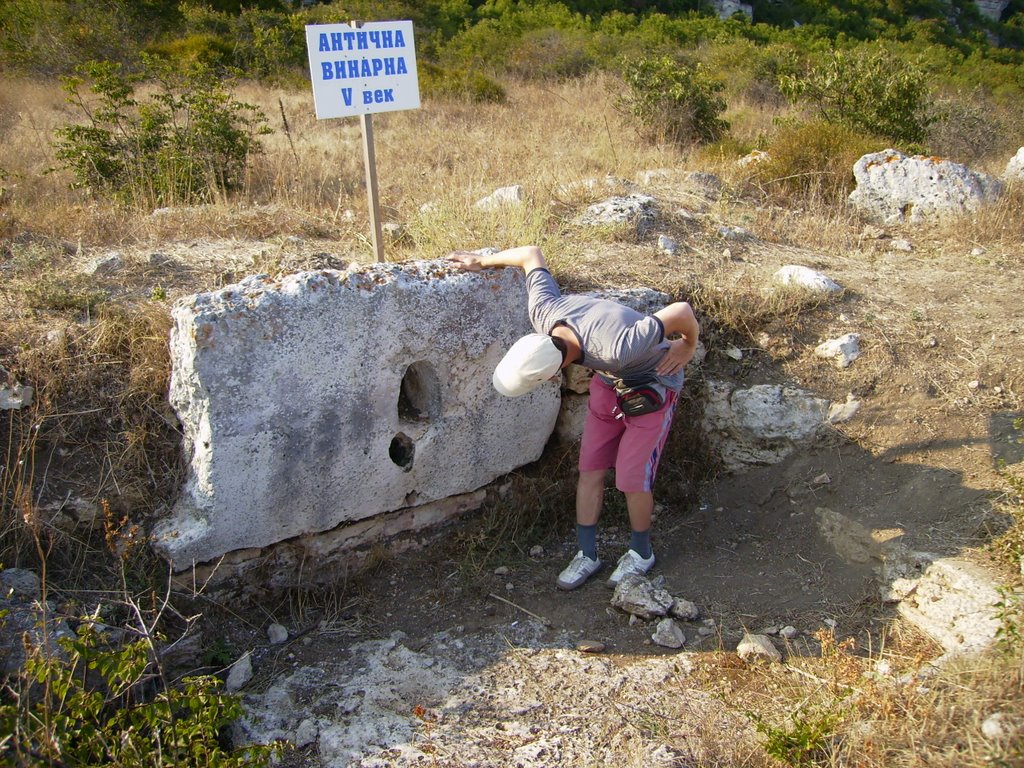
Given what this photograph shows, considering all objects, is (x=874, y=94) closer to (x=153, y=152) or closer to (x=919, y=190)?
(x=919, y=190)

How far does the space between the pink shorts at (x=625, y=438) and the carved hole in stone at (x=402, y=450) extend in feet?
2.61

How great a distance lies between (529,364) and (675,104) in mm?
6688

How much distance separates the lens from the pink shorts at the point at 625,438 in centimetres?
345

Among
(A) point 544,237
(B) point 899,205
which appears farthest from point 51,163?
(B) point 899,205

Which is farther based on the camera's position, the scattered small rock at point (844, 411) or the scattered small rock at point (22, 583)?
the scattered small rock at point (844, 411)

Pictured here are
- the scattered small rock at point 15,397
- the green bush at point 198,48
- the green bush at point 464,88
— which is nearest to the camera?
the scattered small rock at point 15,397

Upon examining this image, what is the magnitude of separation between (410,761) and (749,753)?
42.2 inches

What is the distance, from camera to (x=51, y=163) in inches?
274

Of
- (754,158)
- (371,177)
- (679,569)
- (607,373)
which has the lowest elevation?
(679,569)

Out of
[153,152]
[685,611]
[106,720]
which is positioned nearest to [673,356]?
[685,611]

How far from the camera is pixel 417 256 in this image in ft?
15.2

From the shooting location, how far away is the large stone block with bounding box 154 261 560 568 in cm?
320

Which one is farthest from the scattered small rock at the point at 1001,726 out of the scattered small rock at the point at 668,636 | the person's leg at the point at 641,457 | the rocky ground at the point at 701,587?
the person's leg at the point at 641,457

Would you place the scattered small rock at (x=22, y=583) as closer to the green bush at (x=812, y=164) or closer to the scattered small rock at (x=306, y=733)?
the scattered small rock at (x=306, y=733)
